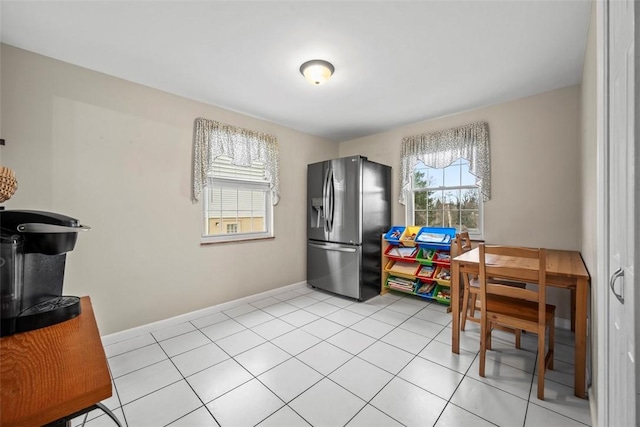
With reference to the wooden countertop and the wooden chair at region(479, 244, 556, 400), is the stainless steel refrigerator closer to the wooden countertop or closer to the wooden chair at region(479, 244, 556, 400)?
the wooden chair at region(479, 244, 556, 400)

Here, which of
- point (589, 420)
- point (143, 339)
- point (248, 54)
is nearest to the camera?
point (589, 420)

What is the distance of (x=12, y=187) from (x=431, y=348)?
8.80ft

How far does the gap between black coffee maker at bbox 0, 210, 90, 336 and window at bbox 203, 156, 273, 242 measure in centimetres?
200

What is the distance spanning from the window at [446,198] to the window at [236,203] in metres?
2.10

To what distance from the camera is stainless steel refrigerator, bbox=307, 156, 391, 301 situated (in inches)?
134

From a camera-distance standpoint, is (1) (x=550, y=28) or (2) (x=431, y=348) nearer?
(1) (x=550, y=28)

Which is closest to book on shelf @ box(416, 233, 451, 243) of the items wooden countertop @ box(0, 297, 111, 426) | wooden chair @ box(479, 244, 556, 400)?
wooden chair @ box(479, 244, 556, 400)

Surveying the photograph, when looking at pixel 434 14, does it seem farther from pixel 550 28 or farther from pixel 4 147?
pixel 4 147

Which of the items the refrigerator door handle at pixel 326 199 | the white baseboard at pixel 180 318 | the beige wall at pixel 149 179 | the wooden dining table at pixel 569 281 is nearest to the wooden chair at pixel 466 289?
the wooden dining table at pixel 569 281

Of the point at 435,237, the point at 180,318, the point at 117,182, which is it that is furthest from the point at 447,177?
the point at 117,182

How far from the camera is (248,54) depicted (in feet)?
6.88

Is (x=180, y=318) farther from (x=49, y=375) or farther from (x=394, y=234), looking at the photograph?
(x=394, y=234)

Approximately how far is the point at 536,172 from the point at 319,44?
2.59m

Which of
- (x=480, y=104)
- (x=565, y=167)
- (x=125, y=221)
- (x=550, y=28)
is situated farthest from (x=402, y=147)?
(x=125, y=221)
